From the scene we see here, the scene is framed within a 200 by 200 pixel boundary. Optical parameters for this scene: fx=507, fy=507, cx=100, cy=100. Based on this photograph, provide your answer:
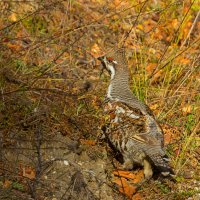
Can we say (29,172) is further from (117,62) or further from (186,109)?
(186,109)

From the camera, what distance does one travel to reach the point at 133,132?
539 cm

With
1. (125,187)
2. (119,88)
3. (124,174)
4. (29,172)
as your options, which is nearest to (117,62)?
(119,88)

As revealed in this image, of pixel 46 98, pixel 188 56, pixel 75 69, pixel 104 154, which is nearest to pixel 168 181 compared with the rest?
pixel 104 154

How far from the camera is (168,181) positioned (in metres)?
5.54

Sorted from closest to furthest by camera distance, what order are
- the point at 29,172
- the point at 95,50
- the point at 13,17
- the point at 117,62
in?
1. the point at 29,172
2. the point at 117,62
3. the point at 13,17
4. the point at 95,50

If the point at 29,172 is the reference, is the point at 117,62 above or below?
above

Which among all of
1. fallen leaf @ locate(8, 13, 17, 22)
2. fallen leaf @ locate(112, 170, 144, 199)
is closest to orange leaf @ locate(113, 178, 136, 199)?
fallen leaf @ locate(112, 170, 144, 199)

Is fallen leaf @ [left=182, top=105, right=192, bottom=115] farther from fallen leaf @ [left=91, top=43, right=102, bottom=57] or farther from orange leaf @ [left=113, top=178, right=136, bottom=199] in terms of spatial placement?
fallen leaf @ [left=91, top=43, right=102, bottom=57]

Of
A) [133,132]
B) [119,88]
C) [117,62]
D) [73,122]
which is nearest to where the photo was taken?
[133,132]

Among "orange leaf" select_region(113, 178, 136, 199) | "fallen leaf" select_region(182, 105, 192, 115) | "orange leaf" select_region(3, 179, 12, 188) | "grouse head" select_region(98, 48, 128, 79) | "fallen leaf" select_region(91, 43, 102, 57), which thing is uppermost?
"grouse head" select_region(98, 48, 128, 79)

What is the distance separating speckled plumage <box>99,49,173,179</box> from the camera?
5238mm

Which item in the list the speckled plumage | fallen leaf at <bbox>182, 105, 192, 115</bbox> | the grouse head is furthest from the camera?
fallen leaf at <bbox>182, 105, 192, 115</bbox>

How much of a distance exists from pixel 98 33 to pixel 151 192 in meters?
3.80

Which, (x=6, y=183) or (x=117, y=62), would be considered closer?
(x=6, y=183)
